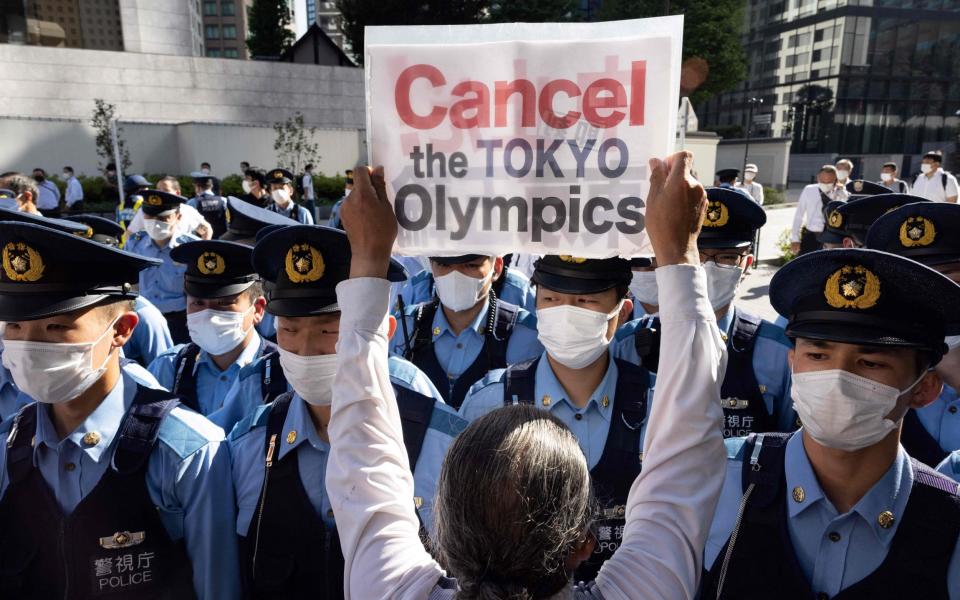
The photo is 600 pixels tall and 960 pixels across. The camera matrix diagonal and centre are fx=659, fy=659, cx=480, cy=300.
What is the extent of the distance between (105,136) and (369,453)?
24863 millimetres

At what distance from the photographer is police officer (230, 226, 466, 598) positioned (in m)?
2.43

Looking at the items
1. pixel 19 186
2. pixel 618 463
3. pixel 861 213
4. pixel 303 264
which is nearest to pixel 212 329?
pixel 303 264

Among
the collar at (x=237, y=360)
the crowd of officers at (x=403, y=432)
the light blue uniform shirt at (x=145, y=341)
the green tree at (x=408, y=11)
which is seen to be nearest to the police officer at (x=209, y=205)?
the light blue uniform shirt at (x=145, y=341)

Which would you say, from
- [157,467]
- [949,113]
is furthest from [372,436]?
[949,113]

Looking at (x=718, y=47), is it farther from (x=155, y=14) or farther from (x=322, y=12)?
(x=322, y=12)

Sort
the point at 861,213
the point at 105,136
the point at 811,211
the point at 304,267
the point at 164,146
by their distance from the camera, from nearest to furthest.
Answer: the point at 304,267 < the point at 861,213 < the point at 811,211 < the point at 105,136 < the point at 164,146

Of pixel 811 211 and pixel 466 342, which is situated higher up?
pixel 811 211

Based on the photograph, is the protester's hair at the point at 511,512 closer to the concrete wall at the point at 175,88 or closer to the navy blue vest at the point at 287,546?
the navy blue vest at the point at 287,546

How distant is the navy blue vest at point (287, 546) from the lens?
2.41 m

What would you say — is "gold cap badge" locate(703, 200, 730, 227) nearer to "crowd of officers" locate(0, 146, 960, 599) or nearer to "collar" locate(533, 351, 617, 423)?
"crowd of officers" locate(0, 146, 960, 599)

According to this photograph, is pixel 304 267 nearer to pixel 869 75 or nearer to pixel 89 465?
pixel 89 465

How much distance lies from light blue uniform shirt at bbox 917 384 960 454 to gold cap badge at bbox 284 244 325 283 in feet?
8.74

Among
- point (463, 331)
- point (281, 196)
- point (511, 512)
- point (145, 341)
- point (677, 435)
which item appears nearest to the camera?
point (511, 512)

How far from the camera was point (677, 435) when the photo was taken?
142cm
